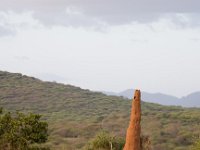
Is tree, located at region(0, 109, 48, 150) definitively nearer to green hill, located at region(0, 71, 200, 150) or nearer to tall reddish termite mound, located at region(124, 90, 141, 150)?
tall reddish termite mound, located at region(124, 90, 141, 150)

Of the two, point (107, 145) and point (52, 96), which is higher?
point (52, 96)

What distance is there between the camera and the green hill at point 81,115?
226 feet

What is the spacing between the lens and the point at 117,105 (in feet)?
410

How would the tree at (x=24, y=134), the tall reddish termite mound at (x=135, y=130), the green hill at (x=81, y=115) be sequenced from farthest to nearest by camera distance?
the green hill at (x=81, y=115)
the tree at (x=24, y=134)
the tall reddish termite mound at (x=135, y=130)

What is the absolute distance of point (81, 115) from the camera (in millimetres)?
98250

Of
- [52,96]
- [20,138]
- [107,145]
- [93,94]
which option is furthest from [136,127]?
[93,94]

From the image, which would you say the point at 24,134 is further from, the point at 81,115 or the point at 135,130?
the point at 81,115

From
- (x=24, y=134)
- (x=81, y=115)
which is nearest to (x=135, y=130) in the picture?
(x=24, y=134)

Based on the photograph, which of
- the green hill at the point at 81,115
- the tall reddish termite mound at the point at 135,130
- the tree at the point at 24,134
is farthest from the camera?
the green hill at the point at 81,115

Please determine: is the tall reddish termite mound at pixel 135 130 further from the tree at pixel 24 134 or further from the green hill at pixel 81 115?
the green hill at pixel 81 115

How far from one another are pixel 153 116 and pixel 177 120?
5.78m

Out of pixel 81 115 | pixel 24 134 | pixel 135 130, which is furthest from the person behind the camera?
pixel 81 115

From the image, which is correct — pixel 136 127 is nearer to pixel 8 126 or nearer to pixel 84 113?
pixel 8 126

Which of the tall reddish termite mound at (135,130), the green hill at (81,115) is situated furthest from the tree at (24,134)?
the green hill at (81,115)
